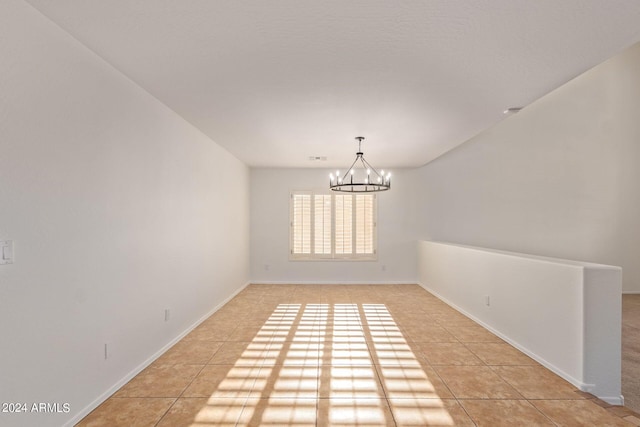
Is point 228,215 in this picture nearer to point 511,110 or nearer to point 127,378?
point 127,378

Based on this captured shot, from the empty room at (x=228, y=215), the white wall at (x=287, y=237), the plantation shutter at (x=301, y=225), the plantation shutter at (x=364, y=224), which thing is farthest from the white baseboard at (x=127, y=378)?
the plantation shutter at (x=364, y=224)

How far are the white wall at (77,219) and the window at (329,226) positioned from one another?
3521 mm

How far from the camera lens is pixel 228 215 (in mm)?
5613

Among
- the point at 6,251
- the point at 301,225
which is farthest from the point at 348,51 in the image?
the point at 301,225

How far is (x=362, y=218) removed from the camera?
711 centimetres

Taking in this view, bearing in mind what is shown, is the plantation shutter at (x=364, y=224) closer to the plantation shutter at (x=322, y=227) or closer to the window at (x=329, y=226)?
the window at (x=329, y=226)

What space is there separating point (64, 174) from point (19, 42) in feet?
2.43

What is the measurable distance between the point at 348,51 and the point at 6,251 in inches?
90.9

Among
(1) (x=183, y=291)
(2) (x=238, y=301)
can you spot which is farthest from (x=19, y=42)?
(2) (x=238, y=301)

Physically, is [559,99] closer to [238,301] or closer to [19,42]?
[238,301]

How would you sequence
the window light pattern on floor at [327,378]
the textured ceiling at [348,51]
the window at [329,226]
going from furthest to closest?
the window at [329,226] → the window light pattern on floor at [327,378] → the textured ceiling at [348,51]

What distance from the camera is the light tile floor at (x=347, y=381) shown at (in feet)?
7.50

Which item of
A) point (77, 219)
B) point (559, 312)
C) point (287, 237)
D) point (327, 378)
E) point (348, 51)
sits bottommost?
point (327, 378)

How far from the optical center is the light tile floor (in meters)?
2.29
